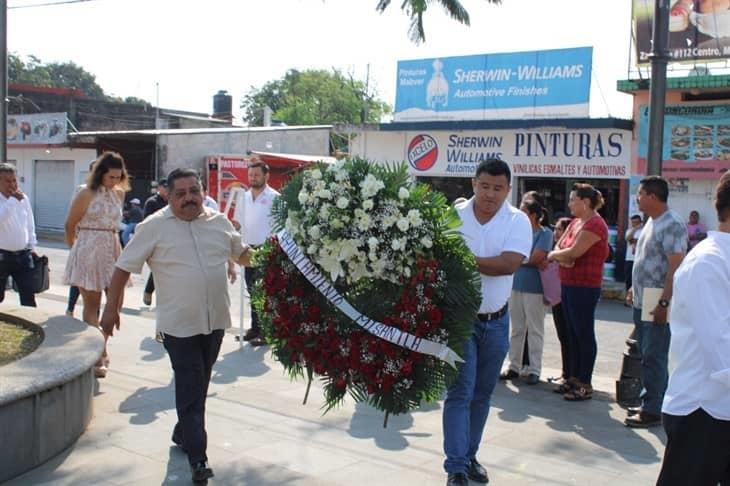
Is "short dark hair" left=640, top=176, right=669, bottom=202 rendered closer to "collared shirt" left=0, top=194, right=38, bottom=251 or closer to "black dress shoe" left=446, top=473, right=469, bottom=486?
"black dress shoe" left=446, top=473, right=469, bottom=486

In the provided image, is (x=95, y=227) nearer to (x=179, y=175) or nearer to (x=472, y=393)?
(x=179, y=175)

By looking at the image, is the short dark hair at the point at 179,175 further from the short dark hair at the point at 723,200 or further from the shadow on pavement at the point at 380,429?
the short dark hair at the point at 723,200

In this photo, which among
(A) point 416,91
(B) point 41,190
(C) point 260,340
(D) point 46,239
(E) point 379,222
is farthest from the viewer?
(B) point 41,190

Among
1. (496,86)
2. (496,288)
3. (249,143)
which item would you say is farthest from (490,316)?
(249,143)

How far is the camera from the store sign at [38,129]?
31422mm

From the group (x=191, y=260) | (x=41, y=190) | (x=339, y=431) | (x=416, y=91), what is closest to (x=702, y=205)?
(x=416, y=91)

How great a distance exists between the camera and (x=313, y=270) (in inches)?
167

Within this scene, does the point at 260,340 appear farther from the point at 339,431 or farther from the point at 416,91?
the point at 416,91

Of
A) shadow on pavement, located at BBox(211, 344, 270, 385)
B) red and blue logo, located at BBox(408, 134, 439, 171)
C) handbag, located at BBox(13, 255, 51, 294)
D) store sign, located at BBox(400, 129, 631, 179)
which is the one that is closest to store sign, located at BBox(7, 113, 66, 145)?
red and blue logo, located at BBox(408, 134, 439, 171)

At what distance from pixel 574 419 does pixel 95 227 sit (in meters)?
4.30

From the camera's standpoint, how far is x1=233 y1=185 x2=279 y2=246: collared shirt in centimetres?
905

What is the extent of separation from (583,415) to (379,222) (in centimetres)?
334

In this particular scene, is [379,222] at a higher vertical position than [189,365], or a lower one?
higher

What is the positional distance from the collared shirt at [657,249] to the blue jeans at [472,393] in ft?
6.26
